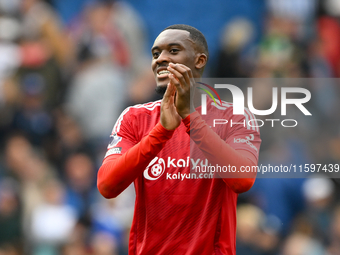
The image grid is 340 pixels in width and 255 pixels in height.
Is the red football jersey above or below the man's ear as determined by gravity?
below

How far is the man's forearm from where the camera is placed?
→ 2701 millimetres

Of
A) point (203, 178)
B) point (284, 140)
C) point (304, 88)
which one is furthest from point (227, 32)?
point (203, 178)

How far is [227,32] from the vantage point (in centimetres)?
818

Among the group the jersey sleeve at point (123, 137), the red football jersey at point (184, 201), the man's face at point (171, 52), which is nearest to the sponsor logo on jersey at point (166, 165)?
the red football jersey at point (184, 201)

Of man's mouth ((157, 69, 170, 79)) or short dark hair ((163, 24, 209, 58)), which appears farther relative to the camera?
short dark hair ((163, 24, 209, 58))

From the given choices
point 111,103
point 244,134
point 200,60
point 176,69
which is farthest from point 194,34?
point 111,103

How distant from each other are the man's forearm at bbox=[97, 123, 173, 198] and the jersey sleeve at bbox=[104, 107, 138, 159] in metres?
0.16

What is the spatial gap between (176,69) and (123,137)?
0.65 m

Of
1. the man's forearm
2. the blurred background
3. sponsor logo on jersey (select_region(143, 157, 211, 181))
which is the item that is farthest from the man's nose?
the blurred background

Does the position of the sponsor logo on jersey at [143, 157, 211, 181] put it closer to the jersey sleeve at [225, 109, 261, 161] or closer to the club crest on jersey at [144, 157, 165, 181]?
Result: the club crest on jersey at [144, 157, 165, 181]

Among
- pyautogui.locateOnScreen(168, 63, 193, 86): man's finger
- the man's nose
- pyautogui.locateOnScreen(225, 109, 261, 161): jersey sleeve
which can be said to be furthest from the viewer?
the man's nose

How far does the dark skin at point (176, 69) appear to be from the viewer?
104 inches

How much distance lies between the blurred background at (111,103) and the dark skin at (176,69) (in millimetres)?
3123

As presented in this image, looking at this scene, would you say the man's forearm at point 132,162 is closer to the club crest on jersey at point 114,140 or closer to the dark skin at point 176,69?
the dark skin at point 176,69
